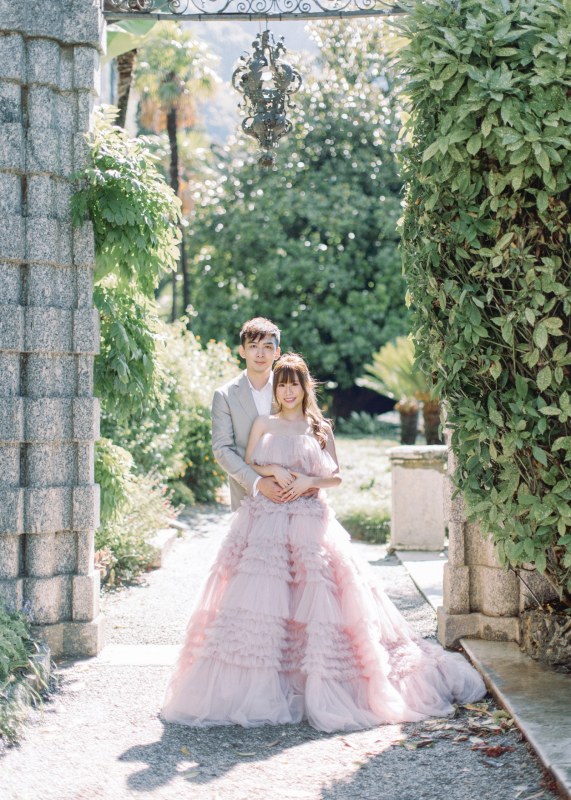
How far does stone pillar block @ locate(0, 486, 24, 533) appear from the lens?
5531mm

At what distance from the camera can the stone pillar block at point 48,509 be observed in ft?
18.4

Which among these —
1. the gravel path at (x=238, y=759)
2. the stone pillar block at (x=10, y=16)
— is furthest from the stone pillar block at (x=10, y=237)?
the gravel path at (x=238, y=759)

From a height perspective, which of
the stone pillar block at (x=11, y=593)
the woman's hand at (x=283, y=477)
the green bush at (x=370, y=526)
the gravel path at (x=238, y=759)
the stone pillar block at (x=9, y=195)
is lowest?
the green bush at (x=370, y=526)

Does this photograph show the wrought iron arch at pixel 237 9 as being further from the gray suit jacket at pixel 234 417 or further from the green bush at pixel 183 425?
the green bush at pixel 183 425

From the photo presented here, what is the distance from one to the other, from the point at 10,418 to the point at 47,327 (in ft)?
1.98

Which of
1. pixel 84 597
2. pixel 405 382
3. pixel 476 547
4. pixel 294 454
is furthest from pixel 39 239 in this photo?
pixel 405 382

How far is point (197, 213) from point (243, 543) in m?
18.4

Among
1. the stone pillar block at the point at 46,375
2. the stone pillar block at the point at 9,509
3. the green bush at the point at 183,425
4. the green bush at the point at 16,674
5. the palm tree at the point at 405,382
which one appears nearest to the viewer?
the green bush at the point at 16,674

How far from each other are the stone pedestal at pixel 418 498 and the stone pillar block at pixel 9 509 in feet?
16.5

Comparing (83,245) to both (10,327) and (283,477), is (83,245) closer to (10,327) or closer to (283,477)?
(10,327)

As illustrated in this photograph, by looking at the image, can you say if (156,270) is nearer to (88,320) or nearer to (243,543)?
(88,320)

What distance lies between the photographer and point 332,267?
818 inches

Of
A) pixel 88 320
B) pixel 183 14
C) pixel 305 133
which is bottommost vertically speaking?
pixel 88 320

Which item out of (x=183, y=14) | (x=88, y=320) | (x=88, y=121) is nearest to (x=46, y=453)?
(x=88, y=320)
